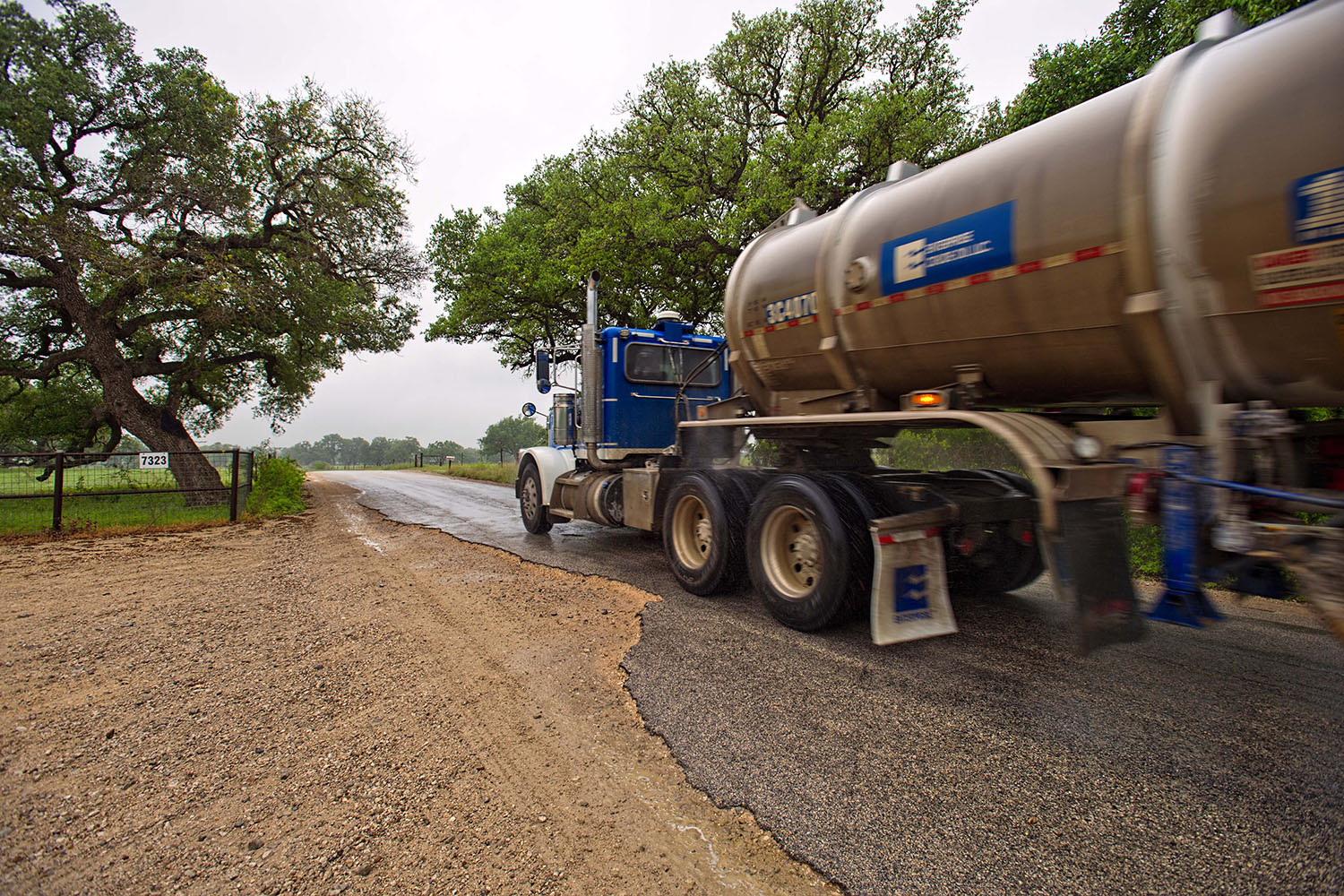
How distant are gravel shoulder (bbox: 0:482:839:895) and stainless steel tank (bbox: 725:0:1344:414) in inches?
104

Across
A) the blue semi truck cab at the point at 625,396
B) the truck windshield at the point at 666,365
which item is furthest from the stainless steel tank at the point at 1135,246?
the truck windshield at the point at 666,365

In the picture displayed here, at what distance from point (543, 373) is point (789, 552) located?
488 centimetres

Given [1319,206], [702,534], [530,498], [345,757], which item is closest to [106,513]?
[530,498]

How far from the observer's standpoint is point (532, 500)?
9.07 m

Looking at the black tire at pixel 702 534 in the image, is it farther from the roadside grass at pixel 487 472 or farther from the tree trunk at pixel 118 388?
the roadside grass at pixel 487 472

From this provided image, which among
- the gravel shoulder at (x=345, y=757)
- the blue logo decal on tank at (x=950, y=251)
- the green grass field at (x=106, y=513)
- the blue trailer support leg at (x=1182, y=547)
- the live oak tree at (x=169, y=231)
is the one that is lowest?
the gravel shoulder at (x=345, y=757)

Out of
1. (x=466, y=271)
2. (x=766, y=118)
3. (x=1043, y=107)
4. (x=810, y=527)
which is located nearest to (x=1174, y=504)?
(x=810, y=527)

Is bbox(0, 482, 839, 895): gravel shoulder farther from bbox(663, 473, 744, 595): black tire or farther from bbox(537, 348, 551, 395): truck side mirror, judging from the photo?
bbox(537, 348, 551, 395): truck side mirror

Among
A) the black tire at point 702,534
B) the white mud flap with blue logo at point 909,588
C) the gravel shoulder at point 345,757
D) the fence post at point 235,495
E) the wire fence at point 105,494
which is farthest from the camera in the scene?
the fence post at point 235,495

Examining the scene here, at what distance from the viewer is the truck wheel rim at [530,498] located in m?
8.95

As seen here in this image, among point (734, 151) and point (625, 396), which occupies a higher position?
point (734, 151)

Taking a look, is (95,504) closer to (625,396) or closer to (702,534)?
(625,396)

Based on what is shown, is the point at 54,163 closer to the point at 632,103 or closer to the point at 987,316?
the point at 632,103

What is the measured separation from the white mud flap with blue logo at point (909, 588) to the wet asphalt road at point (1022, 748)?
18 cm
